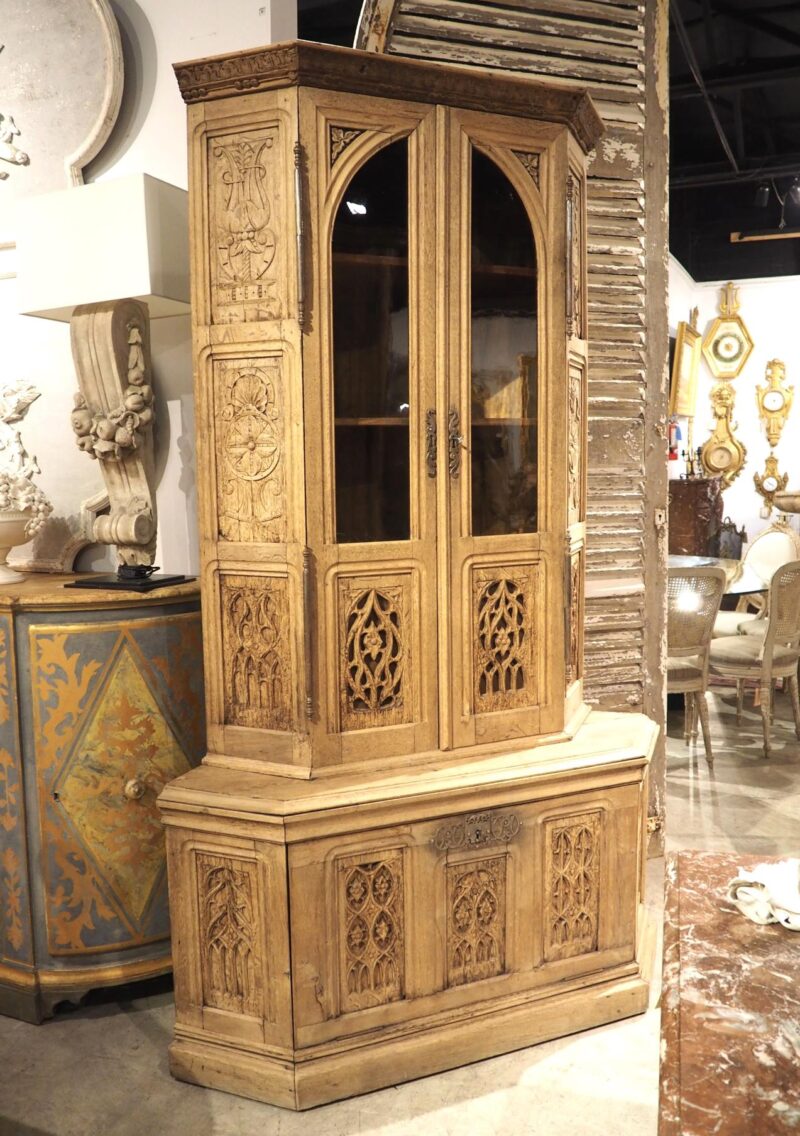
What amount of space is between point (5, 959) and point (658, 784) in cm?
229

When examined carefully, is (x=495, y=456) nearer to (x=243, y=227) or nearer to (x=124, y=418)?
(x=243, y=227)

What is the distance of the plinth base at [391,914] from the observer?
2295 millimetres

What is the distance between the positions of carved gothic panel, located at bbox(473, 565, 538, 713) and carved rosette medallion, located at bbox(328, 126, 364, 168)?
1064 mm

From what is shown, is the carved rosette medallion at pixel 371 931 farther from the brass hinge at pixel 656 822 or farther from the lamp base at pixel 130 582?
the brass hinge at pixel 656 822

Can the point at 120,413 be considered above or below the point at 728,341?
below

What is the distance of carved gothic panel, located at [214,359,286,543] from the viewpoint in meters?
2.31

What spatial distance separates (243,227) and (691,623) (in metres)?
3.14

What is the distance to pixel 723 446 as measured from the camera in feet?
30.4

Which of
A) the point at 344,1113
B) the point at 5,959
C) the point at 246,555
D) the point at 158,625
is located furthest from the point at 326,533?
the point at 5,959

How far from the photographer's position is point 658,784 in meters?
3.62

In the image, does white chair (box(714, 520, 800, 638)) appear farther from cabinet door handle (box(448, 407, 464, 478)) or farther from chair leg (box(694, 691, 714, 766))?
cabinet door handle (box(448, 407, 464, 478))

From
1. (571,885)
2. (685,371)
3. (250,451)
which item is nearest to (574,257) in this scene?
(250,451)

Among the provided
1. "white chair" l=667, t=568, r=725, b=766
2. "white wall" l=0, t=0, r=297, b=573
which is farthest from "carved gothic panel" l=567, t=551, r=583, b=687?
"white chair" l=667, t=568, r=725, b=766

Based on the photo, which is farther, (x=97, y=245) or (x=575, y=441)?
(x=575, y=441)
